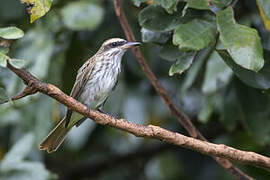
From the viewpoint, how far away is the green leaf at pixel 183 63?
299cm

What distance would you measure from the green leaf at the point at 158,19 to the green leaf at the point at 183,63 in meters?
0.23

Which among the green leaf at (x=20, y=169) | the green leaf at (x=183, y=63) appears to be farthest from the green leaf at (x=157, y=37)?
the green leaf at (x=20, y=169)

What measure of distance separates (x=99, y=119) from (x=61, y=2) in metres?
2.11

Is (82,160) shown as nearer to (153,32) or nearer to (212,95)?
(212,95)

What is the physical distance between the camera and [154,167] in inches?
220

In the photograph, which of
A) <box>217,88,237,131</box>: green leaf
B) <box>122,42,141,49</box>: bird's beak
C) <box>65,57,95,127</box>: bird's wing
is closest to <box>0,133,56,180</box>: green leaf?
<box>65,57,95,127</box>: bird's wing

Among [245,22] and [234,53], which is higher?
[234,53]

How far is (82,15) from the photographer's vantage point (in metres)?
4.29

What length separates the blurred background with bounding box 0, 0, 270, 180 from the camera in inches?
161

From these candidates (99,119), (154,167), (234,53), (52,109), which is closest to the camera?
(234,53)

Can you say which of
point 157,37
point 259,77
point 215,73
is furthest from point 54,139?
point 259,77

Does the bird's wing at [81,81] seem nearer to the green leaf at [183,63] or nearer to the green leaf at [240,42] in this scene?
the green leaf at [183,63]

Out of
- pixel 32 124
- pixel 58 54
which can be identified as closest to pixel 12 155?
pixel 32 124

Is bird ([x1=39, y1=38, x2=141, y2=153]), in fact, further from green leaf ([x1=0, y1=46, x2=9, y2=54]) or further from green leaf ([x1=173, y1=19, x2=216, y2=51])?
green leaf ([x1=0, y1=46, x2=9, y2=54])
